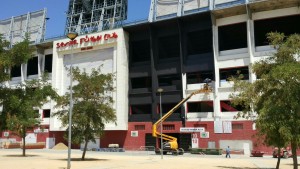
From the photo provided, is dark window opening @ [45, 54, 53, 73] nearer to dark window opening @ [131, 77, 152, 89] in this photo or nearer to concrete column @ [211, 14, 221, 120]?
dark window opening @ [131, 77, 152, 89]

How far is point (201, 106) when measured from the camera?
191 ft

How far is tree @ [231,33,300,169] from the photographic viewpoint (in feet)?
78.5

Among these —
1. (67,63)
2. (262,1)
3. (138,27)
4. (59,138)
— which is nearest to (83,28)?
(67,63)

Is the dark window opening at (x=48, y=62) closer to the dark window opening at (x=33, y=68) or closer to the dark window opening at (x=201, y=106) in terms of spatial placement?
the dark window opening at (x=33, y=68)

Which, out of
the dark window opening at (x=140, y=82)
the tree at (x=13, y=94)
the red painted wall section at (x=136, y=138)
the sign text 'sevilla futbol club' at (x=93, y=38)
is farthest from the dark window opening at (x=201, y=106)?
the tree at (x=13, y=94)

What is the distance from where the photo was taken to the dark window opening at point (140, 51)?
65.5m

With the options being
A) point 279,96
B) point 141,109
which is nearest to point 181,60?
point 141,109

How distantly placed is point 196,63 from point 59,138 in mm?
31702

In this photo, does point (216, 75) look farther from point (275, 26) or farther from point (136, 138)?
point (136, 138)

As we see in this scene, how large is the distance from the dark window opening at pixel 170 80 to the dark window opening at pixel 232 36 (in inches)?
354

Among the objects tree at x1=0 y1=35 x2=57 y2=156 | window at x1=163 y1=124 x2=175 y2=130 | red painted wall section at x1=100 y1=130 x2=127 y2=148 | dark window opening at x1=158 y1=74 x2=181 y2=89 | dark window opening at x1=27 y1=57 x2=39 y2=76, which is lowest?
red painted wall section at x1=100 y1=130 x2=127 y2=148

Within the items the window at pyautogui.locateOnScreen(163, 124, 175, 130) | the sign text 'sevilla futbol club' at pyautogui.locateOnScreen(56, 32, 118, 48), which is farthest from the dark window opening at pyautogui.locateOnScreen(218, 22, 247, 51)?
the sign text 'sevilla futbol club' at pyautogui.locateOnScreen(56, 32, 118, 48)

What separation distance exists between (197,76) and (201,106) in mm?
5153

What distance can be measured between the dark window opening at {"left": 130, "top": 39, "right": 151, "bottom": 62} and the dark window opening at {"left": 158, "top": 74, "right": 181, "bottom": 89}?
5347 mm
